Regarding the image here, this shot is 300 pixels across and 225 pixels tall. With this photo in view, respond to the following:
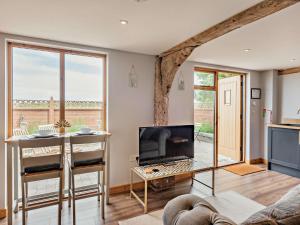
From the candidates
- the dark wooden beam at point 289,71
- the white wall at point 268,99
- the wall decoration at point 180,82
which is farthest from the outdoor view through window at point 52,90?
the dark wooden beam at point 289,71

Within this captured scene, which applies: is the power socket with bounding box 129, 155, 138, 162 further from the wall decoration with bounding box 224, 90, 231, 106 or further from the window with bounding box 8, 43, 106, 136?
the wall decoration with bounding box 224, 90, 231, 106

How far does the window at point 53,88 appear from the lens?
9.02 ft

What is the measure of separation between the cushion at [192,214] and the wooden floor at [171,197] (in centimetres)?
155

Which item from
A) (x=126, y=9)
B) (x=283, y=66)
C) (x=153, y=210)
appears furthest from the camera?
(x=283, y=66)

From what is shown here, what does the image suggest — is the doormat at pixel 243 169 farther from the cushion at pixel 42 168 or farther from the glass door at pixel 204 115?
the cushion at pixel 42 168

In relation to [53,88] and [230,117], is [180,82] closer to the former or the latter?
[230,117]

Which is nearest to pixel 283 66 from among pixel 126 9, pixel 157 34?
pixel 157 34

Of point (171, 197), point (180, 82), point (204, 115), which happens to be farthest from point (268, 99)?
point (171, 197)

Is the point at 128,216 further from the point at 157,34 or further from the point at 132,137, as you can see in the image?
the point at 157,34

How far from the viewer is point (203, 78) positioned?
433 centimetres

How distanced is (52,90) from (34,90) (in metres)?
0.24

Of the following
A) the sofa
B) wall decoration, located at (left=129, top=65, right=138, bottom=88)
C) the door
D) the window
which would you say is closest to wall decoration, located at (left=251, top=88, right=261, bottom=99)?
the door

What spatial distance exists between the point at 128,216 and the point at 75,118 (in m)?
1.69

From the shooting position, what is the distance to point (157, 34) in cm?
250
